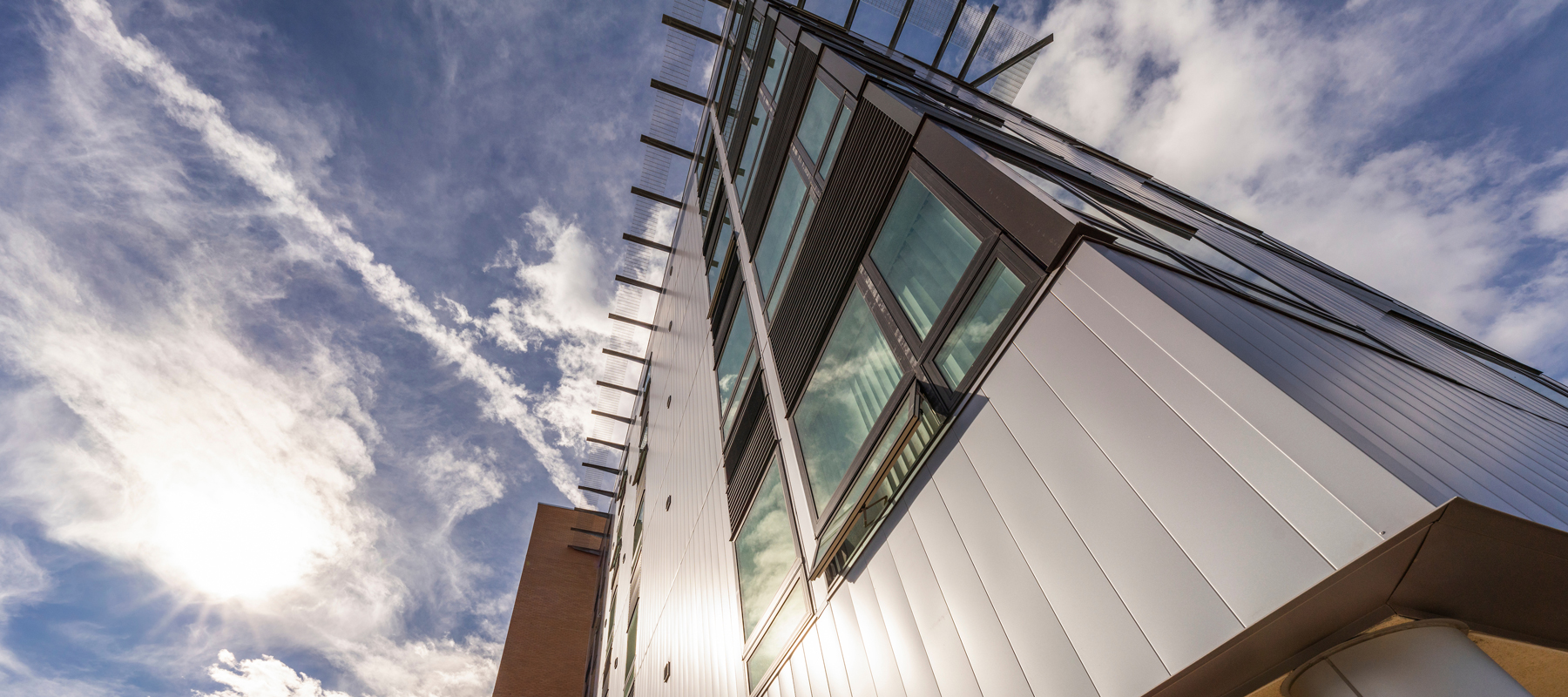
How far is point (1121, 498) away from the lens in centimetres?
265

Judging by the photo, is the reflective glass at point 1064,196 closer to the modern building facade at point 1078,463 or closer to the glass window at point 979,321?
the modern building facade at point 1078,463

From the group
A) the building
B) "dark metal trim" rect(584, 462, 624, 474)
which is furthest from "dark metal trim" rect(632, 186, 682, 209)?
the building

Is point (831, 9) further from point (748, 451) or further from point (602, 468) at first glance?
point (602, 468)

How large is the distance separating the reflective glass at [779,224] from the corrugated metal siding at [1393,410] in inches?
210

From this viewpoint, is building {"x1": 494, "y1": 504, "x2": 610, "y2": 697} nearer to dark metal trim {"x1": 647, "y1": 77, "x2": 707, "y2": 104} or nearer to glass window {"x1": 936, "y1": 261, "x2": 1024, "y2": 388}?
dark metal trim {"x1": 647, "y1": 77, "x2": 707, "y2": 104}

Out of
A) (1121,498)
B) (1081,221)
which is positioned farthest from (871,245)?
(1121,498)

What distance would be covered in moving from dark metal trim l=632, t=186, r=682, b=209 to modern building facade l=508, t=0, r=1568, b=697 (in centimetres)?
1149

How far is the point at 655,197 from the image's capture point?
19.4m

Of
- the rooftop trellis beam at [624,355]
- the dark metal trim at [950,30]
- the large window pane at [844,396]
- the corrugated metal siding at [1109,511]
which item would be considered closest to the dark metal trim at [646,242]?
the rooftop trellis beam at [624,355]

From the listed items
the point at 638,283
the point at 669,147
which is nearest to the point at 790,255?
the point at 669,147

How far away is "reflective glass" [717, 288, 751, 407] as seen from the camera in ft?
31.4

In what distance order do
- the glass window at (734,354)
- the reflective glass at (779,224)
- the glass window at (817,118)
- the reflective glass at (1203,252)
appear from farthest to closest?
the glass window at (734,354)
the reflective glass at (779,224)
the glass window at (817,118)
the reflective glass at (1203,252)

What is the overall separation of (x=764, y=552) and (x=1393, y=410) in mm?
5301

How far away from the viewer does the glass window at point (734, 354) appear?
9.50m
